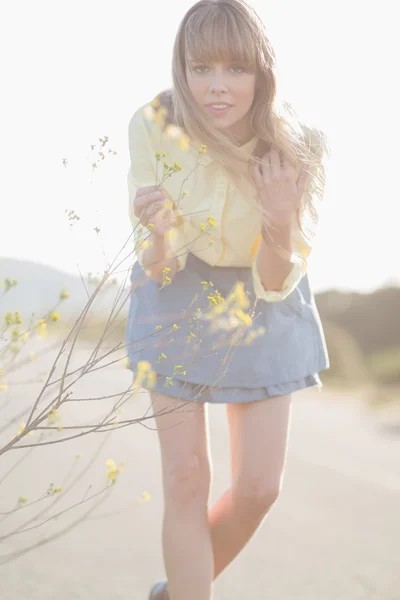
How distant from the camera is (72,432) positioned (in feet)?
15.0

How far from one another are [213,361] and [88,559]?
1.11 metres

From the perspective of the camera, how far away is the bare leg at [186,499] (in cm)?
229

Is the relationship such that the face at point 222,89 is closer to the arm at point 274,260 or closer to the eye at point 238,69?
the eye at point 238,69

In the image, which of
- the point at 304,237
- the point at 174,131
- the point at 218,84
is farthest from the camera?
the point at 304,237

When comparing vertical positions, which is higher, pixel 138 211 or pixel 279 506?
pixel 138 211

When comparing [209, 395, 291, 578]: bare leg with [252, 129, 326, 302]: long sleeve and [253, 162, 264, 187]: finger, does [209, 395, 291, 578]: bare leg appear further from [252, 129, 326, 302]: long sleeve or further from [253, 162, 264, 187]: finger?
[253, 162, 264, 187]: finger

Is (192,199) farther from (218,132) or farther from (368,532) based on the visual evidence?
(368,532)

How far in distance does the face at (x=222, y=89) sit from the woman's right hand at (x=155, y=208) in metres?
0.32

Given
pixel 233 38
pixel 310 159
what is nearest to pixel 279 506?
pixel 310 159

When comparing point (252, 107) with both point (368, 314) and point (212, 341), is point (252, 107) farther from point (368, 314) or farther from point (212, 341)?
point (368, 314)

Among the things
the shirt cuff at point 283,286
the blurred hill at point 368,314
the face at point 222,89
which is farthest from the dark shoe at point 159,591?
the blurred hill at point 368,314

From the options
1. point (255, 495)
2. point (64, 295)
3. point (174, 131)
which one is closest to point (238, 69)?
point (174, 131)

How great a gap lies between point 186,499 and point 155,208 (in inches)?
32.4

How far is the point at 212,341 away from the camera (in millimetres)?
2428
